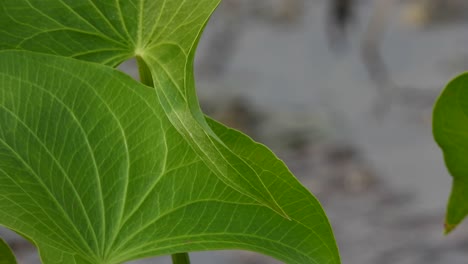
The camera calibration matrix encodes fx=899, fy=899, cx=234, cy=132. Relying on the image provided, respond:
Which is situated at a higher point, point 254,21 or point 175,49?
point 254,21

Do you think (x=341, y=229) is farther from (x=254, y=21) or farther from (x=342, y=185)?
(x=254, y=21)

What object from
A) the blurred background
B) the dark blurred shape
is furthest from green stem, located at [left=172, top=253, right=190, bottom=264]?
the dark blurred shape

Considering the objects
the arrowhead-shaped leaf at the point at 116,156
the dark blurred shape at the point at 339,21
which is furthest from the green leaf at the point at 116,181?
the dark blurred shape at the point at 339,21

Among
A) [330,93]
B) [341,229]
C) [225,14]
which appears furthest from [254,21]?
[341,229]

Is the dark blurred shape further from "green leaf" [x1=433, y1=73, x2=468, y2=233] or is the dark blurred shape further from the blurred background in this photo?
"green leaf" [x1=433, y1=73, x2=468, y2=233]

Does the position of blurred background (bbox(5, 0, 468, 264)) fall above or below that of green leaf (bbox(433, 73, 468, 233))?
above

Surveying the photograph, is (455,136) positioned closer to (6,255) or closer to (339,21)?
(6,255)
